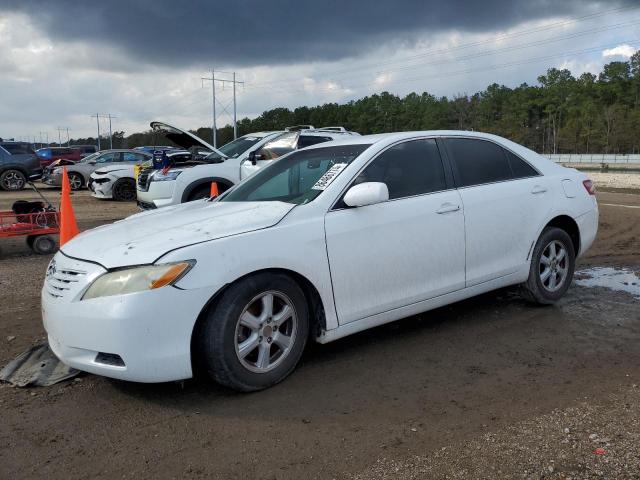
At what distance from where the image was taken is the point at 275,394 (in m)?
3.65

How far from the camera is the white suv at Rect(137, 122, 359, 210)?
9805 mm

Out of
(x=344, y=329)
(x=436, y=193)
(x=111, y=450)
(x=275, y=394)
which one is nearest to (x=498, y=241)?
(x=436, y=193)

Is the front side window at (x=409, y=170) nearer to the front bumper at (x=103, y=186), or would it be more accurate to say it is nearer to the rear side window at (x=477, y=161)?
the rear side window at (x=477, y=161)

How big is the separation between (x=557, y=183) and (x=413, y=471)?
11.7ft

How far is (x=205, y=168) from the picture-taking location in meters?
10.1

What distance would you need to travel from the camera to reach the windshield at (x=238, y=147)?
10.9m

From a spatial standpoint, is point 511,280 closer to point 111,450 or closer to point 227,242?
point 227,242

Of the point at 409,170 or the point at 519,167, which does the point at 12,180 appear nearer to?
the point at 409,170

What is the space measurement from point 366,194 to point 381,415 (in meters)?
1.46

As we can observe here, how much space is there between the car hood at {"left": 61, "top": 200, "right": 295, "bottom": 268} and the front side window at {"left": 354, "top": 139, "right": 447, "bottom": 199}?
2.67ft

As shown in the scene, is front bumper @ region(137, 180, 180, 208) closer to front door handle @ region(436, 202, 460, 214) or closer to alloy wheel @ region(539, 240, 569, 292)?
front door handle @ region(436, 202, 460, 214)

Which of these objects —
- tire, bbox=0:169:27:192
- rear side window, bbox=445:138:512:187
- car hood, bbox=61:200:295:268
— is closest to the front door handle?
rear side window, bbox=445:138:512:187

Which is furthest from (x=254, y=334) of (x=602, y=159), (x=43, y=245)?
(x=602, y=159)

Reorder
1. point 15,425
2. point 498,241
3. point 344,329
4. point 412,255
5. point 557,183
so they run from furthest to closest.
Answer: point 557,183
point 498,241
point 412,255
point 344,329
point 15,425
